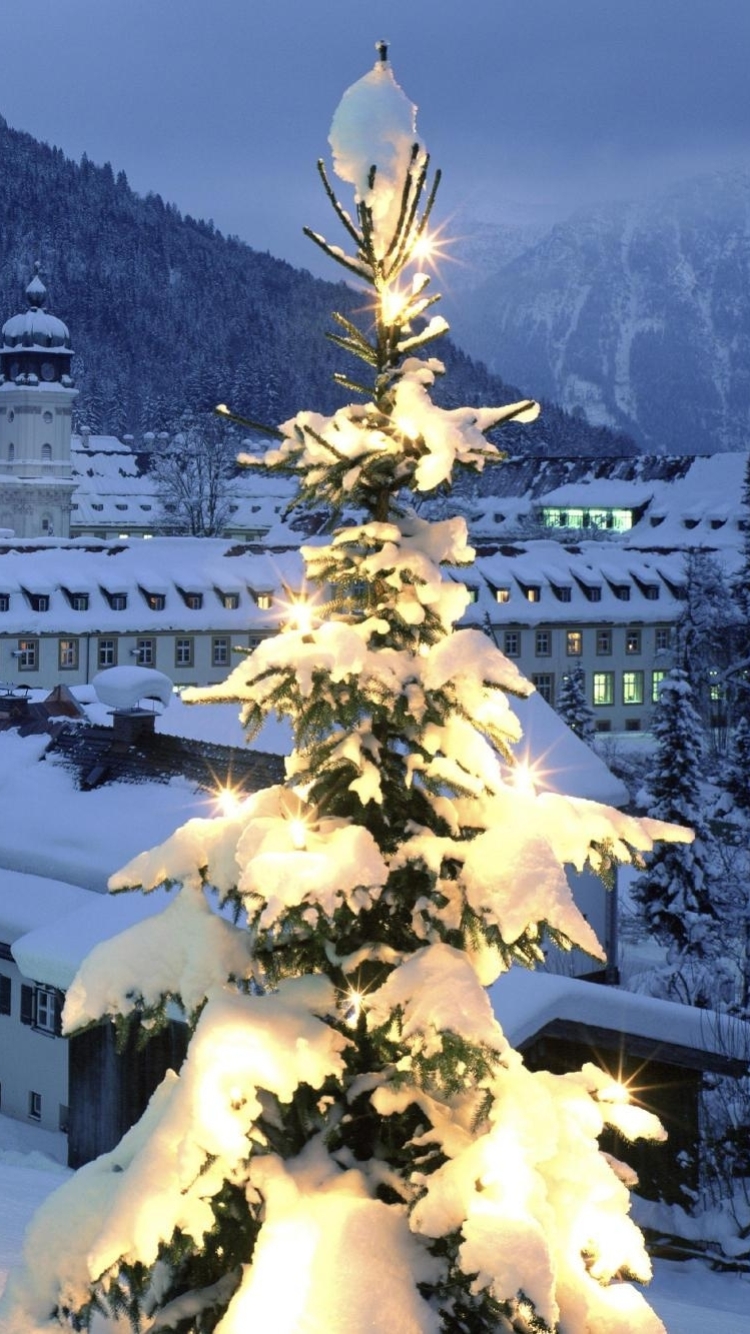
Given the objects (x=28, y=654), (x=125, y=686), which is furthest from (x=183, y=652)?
(x=125, y=686)

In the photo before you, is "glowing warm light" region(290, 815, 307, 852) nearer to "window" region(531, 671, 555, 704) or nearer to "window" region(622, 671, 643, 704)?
"window" region(531, 671, 555, 704)

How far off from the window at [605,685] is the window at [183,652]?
723 inches

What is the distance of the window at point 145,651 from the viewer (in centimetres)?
6981

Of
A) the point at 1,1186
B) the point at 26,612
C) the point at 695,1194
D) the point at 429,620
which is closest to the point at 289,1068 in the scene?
the point at 429,620

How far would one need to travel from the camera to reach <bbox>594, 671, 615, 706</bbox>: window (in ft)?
249

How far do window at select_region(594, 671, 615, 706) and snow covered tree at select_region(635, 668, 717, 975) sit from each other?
32.3 metres

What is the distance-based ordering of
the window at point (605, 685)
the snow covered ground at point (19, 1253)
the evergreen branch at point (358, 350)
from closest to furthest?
the evergreen branch at point (358, 350) → the snow covered ground at point (19, 1253) → the window at point (605, 685)

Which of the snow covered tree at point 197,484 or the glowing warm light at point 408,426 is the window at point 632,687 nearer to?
the snow covered tree at point 197,484

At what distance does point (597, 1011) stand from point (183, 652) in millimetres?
50267

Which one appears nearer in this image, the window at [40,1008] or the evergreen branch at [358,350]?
the evergreen branch at [358,350]

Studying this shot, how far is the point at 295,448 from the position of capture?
789cm

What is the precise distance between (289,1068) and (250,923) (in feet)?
2.17

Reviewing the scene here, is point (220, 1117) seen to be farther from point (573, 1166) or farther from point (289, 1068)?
point (573, 1166)

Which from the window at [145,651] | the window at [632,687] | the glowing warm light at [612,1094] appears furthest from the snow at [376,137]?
the window at [632,687]
